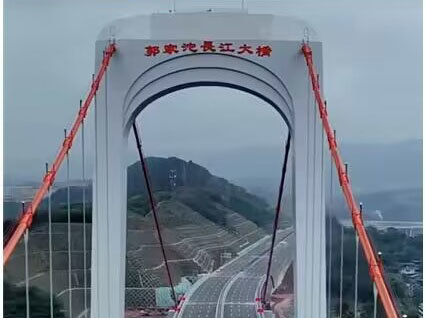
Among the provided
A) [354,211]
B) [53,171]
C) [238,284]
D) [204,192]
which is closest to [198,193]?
[204,192]

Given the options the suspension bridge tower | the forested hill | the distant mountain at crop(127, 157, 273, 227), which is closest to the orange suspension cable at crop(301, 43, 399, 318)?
the suspension bridge tower

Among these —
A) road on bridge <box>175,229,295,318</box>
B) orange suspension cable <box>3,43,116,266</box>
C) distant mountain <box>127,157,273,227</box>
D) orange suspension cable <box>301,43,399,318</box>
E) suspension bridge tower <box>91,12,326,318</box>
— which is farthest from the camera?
distant mountain <box>127,157,273,227</box>

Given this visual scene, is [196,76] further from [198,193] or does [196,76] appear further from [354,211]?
[198,193]

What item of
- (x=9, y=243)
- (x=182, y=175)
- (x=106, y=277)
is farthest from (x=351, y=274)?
(x=182, y=175)

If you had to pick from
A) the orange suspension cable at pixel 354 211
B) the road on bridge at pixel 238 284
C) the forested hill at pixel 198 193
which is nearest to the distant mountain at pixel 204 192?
the forested hill at pixel 198 193

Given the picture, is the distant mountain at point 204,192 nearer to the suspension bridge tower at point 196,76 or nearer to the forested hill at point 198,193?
the forested hill at point 198,193

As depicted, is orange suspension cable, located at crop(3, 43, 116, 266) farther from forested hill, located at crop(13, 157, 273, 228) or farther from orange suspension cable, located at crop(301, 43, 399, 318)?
forested hill, located at crop(13, 157, 273, 228)
